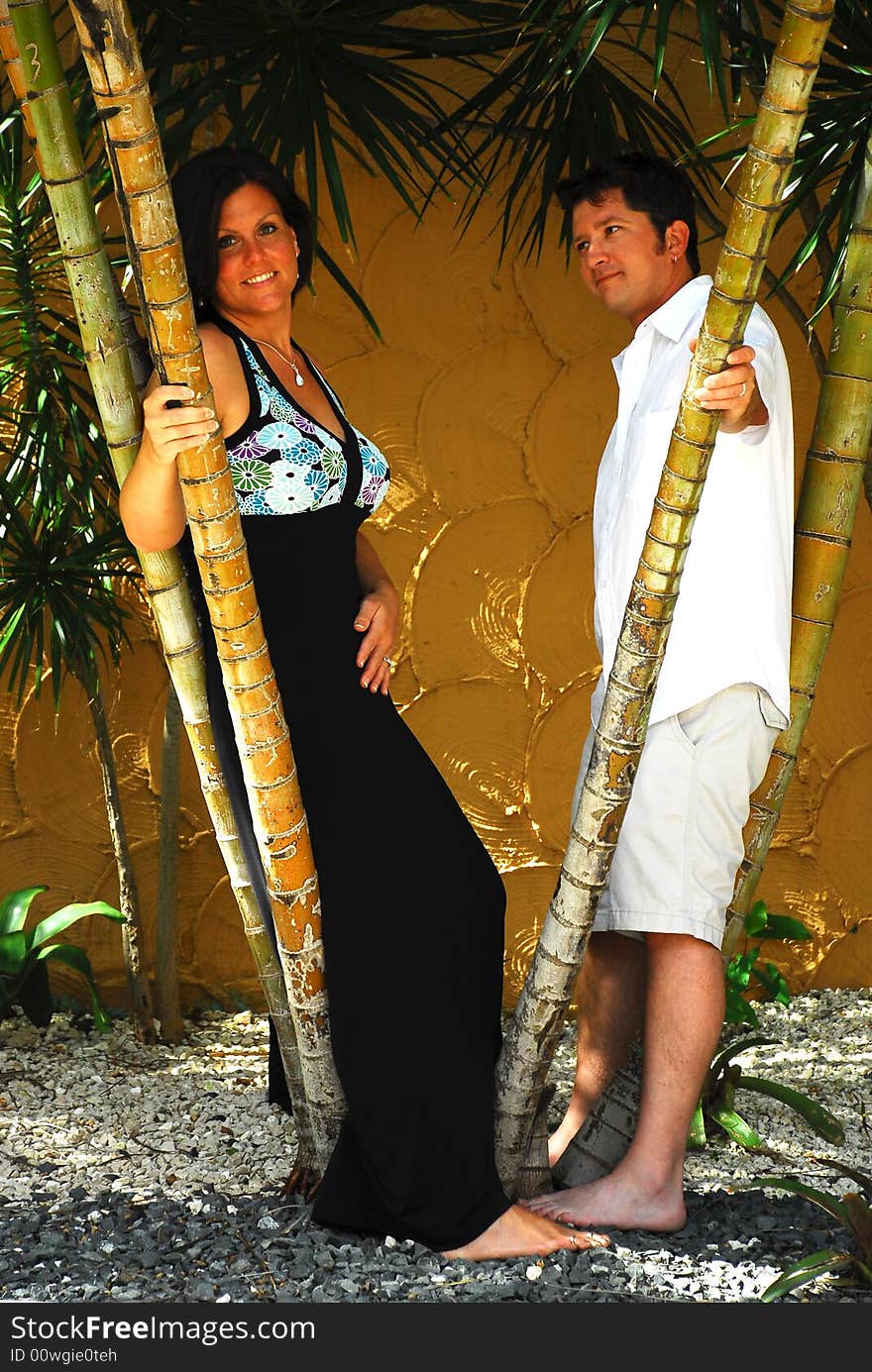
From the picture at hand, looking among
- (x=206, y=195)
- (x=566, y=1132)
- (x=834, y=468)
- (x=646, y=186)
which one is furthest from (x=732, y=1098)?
(x=206, y=195)

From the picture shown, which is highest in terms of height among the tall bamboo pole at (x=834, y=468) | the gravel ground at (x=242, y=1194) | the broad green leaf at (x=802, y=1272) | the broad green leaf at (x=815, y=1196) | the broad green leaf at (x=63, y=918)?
the tall bamboo pole at (x=834, y=468)

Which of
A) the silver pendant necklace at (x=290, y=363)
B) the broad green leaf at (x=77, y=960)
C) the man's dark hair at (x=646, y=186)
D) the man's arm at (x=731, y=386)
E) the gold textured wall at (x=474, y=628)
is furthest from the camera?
the gold textured wall at (x=474, y=628)

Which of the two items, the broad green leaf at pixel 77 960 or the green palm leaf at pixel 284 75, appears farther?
the broad green leaf at pixel 77 960

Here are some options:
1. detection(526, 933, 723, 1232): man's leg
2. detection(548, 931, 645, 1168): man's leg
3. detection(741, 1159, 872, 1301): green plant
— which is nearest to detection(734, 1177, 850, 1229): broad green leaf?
detection(741, 1159, 872, 1301): green plant

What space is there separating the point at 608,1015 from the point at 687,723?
2.11 ft

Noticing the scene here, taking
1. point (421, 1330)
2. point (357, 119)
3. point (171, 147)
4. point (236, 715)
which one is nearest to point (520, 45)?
point (357, 119)

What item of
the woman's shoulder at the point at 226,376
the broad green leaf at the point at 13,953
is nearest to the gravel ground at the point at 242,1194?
the broad green leaf at the point at 13,953

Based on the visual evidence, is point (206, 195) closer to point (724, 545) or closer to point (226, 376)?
point (226, 376)

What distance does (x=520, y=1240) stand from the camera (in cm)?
238

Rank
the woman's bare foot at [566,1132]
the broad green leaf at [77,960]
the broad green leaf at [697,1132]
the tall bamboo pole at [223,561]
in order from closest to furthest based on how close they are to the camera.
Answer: the tall bamboo pole at [223,561] < the woman's bare foot at [566,1132] < the broad green leaf at [697,1132] < the broad green leaf at [77,960]

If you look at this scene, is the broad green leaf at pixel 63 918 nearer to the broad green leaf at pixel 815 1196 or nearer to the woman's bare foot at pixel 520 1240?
the woman's bare foot at pixel 520 1240

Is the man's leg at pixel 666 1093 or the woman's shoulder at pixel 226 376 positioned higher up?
the woman's shoulder at pixel 226 376

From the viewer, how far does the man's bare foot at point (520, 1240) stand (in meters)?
2.37

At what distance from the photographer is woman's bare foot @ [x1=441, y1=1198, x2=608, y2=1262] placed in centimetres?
237
